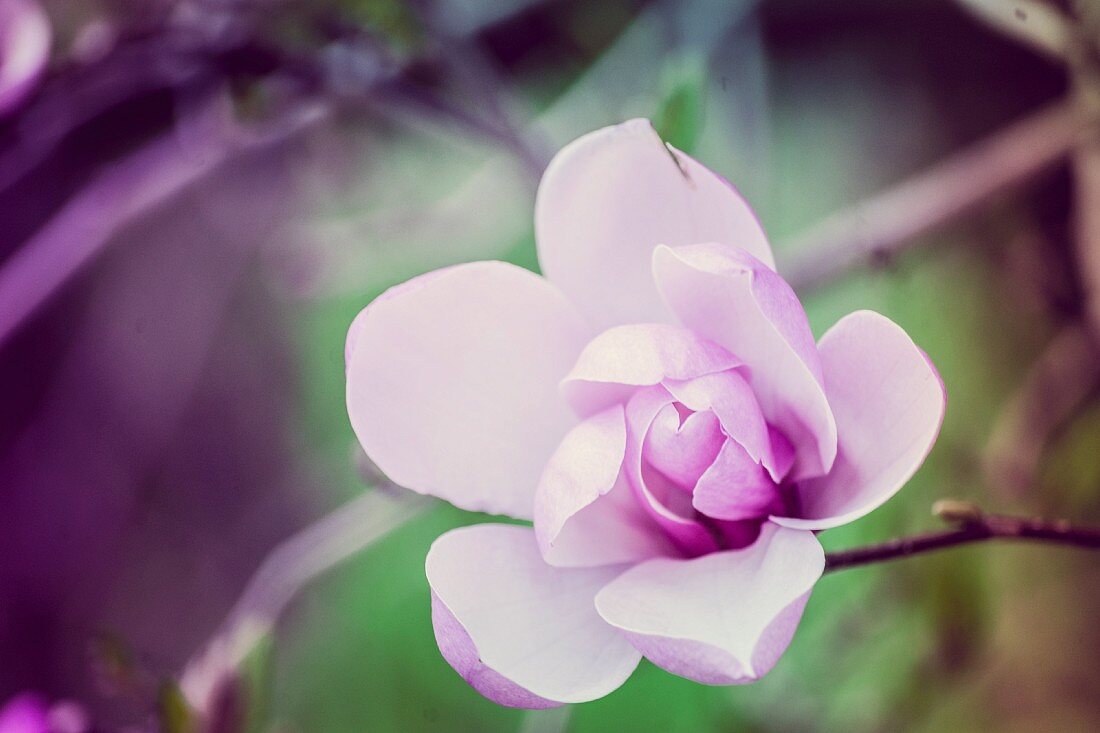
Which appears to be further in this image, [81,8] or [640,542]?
[81,8]

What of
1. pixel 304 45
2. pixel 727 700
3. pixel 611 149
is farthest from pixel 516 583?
pixel 304 45

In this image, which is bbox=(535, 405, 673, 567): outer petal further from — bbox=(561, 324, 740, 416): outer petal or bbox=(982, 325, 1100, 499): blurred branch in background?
bbox=(982, 325, 1100, 499): blurred branch in background

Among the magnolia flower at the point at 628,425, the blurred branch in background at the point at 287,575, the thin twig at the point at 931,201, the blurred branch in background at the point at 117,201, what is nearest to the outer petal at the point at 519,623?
the magnolia flower at the point at 628,425

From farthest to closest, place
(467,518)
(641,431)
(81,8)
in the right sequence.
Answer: (81,8) → (467,518) → (641,431)

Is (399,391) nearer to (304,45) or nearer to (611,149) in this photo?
(611,149)

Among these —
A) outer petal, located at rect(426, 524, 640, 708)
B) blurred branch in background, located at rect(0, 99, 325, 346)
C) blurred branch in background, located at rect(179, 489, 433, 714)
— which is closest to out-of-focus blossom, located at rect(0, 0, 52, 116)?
blurred branch in background, located at rect(0, 99, 325, 346)

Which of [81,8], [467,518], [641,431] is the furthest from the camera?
[81,8]

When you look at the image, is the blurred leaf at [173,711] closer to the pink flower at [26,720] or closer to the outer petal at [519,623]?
the pink flower at [26,720]
